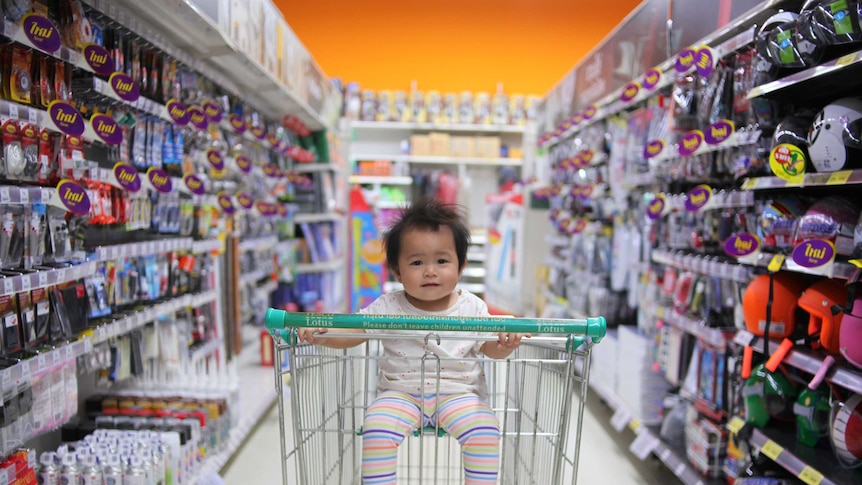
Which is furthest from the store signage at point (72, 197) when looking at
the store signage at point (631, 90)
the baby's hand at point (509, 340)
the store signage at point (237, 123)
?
the store signage at point (631, 90)

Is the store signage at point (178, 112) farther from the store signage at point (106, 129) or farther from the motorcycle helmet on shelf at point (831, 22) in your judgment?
the motorcycle helmet on shelf at point (831, 22)

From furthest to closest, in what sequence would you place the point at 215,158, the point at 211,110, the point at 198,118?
the point at 215,158, the point at 211,110, the point at 198,118

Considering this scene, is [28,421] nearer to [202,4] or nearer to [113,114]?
[113,114]

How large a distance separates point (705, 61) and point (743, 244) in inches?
33.7

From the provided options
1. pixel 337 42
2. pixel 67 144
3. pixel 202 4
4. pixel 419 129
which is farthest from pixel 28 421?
pixel 419 129

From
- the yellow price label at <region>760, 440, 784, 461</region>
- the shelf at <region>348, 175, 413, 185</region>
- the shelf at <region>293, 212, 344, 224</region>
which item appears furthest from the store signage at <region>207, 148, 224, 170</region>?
the shelf at <region>348, 175, 413, 185</region>

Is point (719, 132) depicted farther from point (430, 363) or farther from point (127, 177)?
point (127, 177)

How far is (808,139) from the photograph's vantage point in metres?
1.79

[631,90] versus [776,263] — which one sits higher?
[631,90]

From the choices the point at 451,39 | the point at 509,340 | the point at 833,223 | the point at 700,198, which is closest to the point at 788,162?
the point at 833,223

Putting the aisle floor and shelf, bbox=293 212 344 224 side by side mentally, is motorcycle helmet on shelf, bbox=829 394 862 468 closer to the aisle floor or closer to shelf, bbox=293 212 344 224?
the aisle floor

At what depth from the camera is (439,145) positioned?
8.04 metres

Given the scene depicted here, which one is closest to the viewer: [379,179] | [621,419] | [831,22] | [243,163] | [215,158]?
[831,22]

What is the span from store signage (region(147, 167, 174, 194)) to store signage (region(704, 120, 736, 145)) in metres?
2.33
